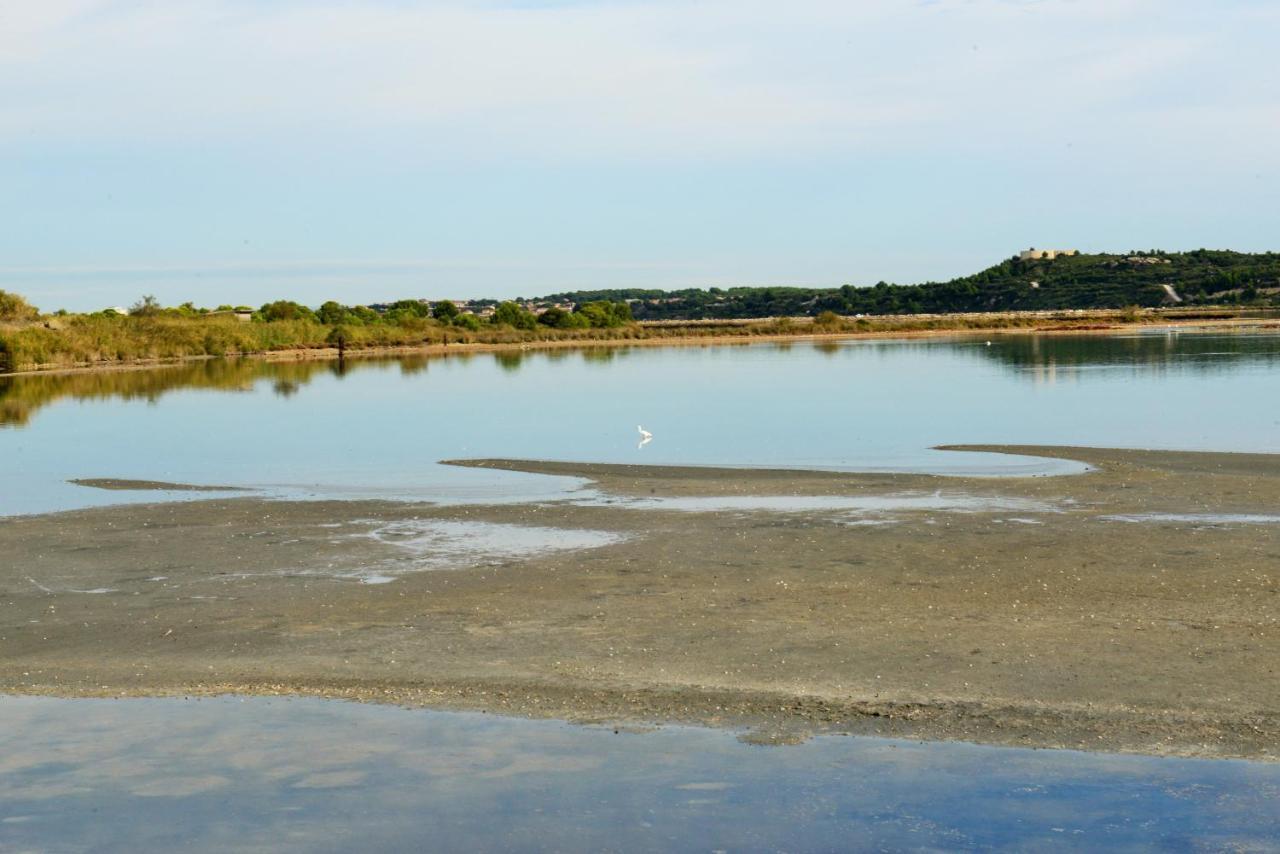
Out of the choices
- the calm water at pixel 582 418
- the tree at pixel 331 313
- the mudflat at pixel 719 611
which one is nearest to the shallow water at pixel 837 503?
the mudflat at pixel 719 611

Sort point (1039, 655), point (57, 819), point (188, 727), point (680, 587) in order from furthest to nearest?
point (680, 587), point (1039, 655), point (188, 727), point (57, 819)

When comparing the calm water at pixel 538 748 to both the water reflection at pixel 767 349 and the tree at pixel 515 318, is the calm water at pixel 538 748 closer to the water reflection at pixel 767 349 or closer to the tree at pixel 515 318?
the water reflection at pixel 767 349

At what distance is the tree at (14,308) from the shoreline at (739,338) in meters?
9.40

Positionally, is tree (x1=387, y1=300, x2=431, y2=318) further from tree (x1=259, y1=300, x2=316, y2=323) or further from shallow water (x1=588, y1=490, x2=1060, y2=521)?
shallow water (x1=588, y1=490, x2=1060, y2=521)

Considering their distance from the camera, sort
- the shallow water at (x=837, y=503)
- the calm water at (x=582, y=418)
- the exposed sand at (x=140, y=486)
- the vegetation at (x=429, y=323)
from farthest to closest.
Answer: the vegetation at (x=429, y=323), the calm water at (x=582, y=418), the exposed sand at (x=140, y=486), the shallow water at (x=837, y=503)

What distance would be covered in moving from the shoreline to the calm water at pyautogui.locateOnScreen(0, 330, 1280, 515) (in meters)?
22.1

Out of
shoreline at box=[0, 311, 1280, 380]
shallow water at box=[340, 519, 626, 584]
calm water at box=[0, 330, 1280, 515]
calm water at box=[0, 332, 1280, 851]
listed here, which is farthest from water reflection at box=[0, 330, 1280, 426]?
shallow water at box=[340, 519, 626, 584]

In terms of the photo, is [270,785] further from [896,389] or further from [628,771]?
[896,389]

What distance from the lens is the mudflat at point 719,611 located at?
33.9 feet

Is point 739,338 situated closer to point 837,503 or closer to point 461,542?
point 837,503

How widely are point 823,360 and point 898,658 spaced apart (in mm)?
69901

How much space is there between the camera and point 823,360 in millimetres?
80562

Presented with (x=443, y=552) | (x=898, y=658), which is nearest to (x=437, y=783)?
(x=898, y=658)

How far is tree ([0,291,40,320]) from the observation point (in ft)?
299
